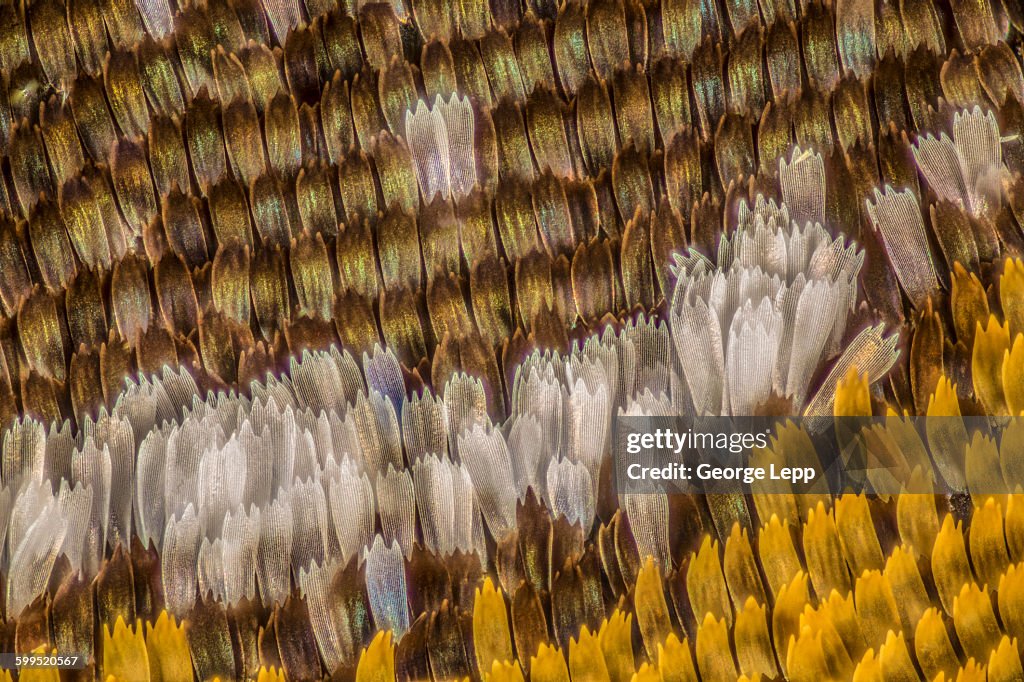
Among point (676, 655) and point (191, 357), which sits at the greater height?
point (191, 357)

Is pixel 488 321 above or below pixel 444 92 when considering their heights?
below

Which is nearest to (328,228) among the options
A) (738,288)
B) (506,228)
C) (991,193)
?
(506,228)

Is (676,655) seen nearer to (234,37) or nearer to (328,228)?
(328,228)

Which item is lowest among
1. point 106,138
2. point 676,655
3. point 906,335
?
point 676,655

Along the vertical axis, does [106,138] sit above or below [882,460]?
above

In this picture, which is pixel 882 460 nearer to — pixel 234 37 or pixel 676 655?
pixel 676 655

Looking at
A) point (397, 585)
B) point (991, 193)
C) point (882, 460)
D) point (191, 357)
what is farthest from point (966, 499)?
point (191, 357)

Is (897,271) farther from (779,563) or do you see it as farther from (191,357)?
(191,357)
